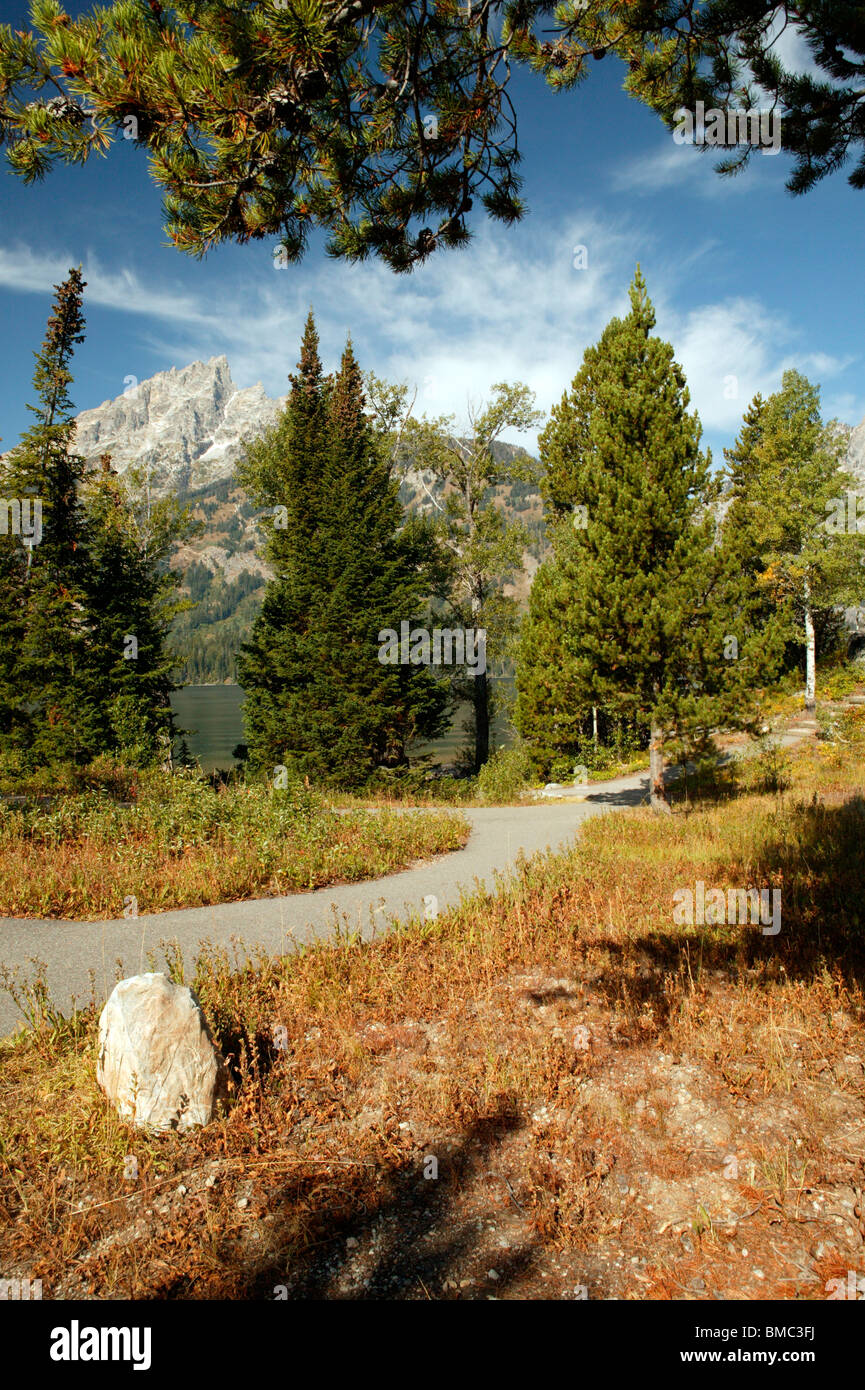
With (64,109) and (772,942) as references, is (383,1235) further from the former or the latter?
(64,109)

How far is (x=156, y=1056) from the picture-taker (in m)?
3.89

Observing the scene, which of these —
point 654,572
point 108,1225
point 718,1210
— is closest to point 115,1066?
point 108,1225

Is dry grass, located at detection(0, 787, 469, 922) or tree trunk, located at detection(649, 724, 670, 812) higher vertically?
tree trunk, located at detection(649, 724, 670, 812)

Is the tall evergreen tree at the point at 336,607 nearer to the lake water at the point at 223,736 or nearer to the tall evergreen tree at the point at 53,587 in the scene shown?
the lake water at the point at 223,736

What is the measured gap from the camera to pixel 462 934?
275 inches

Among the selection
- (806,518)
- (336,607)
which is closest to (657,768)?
(336,607)

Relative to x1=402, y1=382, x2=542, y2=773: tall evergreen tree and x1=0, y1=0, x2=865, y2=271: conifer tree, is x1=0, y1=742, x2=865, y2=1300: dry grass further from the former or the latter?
x1=402, y1=382, x2=542, y2=773: tall evergreen tree

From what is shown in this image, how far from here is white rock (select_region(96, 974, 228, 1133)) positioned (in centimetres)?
386

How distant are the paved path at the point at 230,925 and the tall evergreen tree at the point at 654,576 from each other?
3.99 metres

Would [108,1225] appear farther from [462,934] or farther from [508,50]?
[508,50]

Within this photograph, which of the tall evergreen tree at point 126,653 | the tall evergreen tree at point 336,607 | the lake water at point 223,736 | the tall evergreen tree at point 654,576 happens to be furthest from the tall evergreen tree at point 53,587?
the tall evergreen tree at point 654,576

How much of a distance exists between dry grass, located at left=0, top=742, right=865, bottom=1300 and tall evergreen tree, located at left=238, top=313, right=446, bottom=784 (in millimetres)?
17067

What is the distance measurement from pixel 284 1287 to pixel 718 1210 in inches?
83.1

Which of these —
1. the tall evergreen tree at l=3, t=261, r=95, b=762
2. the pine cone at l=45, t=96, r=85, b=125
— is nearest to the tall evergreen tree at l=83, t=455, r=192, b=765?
the tall evergreen tree at l=3, t=261, r=95, b=762
